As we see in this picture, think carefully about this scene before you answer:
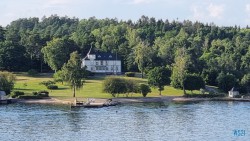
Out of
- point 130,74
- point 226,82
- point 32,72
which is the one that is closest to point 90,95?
point 32,72

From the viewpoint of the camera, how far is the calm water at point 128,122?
8312cm

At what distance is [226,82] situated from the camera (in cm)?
16612

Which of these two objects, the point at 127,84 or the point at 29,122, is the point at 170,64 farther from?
the point at 29,122

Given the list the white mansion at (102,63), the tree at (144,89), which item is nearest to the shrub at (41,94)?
the tree at (144,89)

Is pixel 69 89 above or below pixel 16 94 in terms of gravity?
above

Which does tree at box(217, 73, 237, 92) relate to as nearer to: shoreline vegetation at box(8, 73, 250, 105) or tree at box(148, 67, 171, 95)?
shoreline vegetation at box(8, 73, 250, 105)

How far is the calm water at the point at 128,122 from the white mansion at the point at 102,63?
59452 mm

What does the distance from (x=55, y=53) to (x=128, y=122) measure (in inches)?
3354

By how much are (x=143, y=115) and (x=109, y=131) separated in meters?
23.6

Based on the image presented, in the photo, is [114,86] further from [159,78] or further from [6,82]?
[6,82]

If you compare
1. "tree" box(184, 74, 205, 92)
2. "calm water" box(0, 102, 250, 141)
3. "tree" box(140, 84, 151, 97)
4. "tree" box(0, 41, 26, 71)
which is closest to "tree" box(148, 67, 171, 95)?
"tree" box(184, 74, 205, 92)

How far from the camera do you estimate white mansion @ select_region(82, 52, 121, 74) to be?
19112 cm

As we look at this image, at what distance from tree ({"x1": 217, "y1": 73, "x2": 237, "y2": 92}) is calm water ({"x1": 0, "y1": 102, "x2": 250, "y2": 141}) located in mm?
30853

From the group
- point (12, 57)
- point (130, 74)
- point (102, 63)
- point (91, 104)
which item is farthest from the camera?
point (102, 63)
